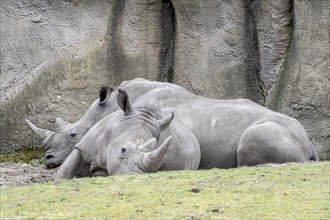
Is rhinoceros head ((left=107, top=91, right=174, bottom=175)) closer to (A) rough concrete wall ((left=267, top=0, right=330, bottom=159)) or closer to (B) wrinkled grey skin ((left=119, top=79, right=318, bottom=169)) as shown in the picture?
(B) wrinkled grey skin ((left=119, top=79, right=318, bottom=169))

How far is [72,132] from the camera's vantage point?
13859 millimetres

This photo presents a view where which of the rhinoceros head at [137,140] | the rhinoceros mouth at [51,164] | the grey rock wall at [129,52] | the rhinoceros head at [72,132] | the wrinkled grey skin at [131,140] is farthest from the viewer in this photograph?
the grey rock wall at [129,52]

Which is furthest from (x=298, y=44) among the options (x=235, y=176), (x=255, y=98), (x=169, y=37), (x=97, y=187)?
(x=97, y=187)

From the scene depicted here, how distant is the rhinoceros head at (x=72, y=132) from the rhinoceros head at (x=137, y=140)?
1515mm

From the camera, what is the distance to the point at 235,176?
10352 mm

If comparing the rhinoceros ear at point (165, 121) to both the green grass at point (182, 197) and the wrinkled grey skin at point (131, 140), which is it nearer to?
the wrinkled grey skin at point (131, 140)

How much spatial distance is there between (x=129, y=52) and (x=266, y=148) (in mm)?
4232

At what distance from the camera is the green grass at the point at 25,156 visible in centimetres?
1558

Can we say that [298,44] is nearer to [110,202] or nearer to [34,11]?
[34,11]

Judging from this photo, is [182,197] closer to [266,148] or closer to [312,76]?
[266,148]

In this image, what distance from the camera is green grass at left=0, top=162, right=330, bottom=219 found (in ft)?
27.2

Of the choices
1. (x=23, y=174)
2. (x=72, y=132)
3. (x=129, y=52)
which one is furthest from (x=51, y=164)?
(x=129, y=52)

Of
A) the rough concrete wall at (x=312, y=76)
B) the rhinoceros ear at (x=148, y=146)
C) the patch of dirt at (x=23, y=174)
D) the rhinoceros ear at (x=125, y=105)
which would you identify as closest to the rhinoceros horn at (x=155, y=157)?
the rhinoceros ear at (x=148, y=146)

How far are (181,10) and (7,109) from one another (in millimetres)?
3019
